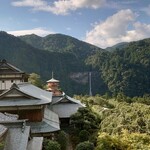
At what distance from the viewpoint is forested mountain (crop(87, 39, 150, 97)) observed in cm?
13538

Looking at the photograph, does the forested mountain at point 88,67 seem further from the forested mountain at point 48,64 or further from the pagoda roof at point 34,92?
the pagoda roof at point 34,92

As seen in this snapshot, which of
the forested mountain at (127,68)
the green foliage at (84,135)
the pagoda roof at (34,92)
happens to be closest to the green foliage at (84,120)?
the green foliage at (84,135)

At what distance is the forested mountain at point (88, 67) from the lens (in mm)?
133500

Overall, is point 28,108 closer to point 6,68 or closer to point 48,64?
point 6,68

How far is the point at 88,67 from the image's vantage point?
533 ft

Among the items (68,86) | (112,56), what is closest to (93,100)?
(68,86)

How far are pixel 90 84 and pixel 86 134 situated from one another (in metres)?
125

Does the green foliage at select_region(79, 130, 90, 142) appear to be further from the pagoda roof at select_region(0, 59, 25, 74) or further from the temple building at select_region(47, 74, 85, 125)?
the pagoda roof at select_region(0, 59, 25, 74)

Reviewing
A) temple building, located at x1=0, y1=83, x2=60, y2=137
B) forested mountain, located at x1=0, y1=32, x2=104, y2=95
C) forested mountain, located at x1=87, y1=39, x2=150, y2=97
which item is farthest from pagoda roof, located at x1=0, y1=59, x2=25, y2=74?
forested mountain, located at x1=87, y1=39, x2=150, y2=97

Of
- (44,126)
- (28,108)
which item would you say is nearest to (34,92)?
(28,108)

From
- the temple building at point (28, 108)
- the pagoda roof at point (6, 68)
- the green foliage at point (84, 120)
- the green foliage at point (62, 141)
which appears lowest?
the green foliage at point (62, 141)

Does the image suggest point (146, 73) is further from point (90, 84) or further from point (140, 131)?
point (140, 131)

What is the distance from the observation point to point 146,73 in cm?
14825

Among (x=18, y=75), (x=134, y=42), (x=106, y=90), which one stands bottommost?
(x=106, y=90)
